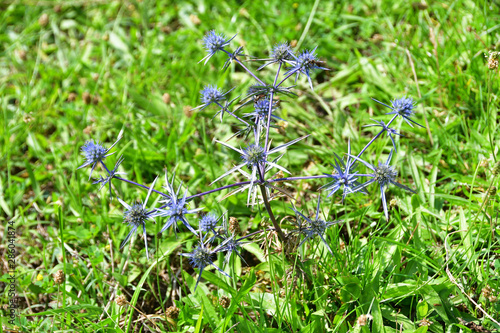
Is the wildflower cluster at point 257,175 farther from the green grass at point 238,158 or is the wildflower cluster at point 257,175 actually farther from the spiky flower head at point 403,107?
the green grass at point 238,158

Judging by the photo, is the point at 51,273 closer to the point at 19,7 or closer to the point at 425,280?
the point at 425,280

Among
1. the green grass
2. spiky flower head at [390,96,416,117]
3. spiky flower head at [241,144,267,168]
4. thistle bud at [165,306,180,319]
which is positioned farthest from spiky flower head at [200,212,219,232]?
spiky flower head at [390,96,416,117]

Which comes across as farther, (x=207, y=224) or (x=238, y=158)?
(x=238, y=158)

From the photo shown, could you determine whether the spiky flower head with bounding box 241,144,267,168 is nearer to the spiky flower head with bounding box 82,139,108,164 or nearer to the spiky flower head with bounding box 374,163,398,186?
the spiky flower head with bounding box 374,163,398,186

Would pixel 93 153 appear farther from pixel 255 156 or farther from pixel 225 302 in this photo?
pixel 225 302

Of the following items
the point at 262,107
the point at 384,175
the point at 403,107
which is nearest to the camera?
the point at 384,175

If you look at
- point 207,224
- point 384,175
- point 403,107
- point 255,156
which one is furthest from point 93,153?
point 403,107

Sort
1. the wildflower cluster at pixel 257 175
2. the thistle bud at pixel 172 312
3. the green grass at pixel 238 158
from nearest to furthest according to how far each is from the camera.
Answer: the wildflower cluster at pixel 257 175 → the green grass at pixel 238 158 → the thistle bud at pixel 172 312

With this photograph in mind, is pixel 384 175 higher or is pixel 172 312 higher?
pixel 384 175

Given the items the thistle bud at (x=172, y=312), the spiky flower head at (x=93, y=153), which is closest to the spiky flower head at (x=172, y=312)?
the thistle bud at (x=172, y=312)
